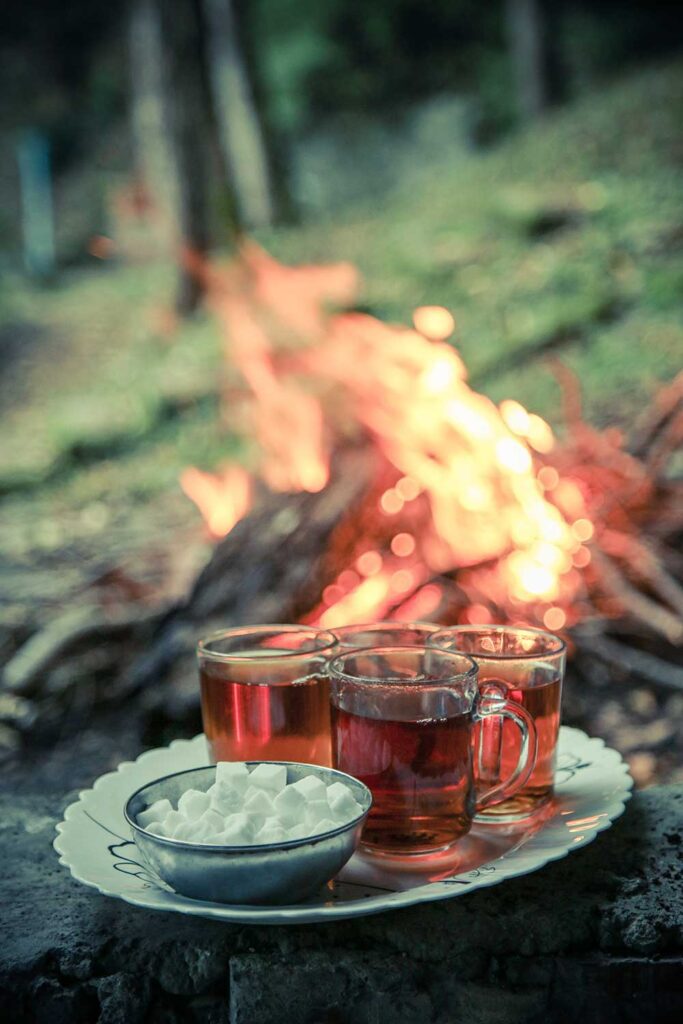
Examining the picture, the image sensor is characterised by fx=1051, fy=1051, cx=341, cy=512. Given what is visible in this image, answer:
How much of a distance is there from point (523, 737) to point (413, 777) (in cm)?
19

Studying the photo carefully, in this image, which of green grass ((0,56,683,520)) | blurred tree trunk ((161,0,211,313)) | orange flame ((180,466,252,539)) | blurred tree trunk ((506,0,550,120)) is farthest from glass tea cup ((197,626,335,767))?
blurred tree trunk ((506,0,550,120))

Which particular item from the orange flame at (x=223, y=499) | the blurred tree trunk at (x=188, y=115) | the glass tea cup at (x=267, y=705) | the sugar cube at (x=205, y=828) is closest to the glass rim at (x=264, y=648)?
the glass tea cup at (x=267, y=705)

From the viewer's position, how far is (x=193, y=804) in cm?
133

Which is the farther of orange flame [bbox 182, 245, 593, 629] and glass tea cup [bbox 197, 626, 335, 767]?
orange flame [bbox 182, 245, 593, 629]

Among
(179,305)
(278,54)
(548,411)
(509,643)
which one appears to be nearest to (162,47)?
(179,305)

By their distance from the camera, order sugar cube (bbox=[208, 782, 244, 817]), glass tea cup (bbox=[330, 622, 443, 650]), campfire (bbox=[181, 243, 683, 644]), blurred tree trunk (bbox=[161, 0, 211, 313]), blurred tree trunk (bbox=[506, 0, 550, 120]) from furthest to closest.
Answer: blurred tree trunk (bbox=[506, 0, 550, 120]) → blurred tree trunk (bbox=[161, 0, 211, 313]) → campfire (bbox=[181, 243, 683, 644]) → glass tea cup (bbox=[330, 622, 443, 650]) → sugar cube (bbox=[208, 782, 244, 817])

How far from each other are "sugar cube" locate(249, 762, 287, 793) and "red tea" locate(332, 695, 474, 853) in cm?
13

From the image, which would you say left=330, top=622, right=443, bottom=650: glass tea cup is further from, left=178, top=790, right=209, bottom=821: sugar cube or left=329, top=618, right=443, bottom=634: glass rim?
left=178, top=790, right=209, bottom=821: sugar cube

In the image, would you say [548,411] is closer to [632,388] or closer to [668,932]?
[632,388]

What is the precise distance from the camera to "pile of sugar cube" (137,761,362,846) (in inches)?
49.3

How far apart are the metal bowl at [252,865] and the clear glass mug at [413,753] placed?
14 cm

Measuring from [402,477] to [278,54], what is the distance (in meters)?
13.5

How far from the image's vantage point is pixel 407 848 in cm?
142

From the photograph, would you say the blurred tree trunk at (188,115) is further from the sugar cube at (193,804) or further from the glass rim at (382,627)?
the sugar cube at (193,804)
